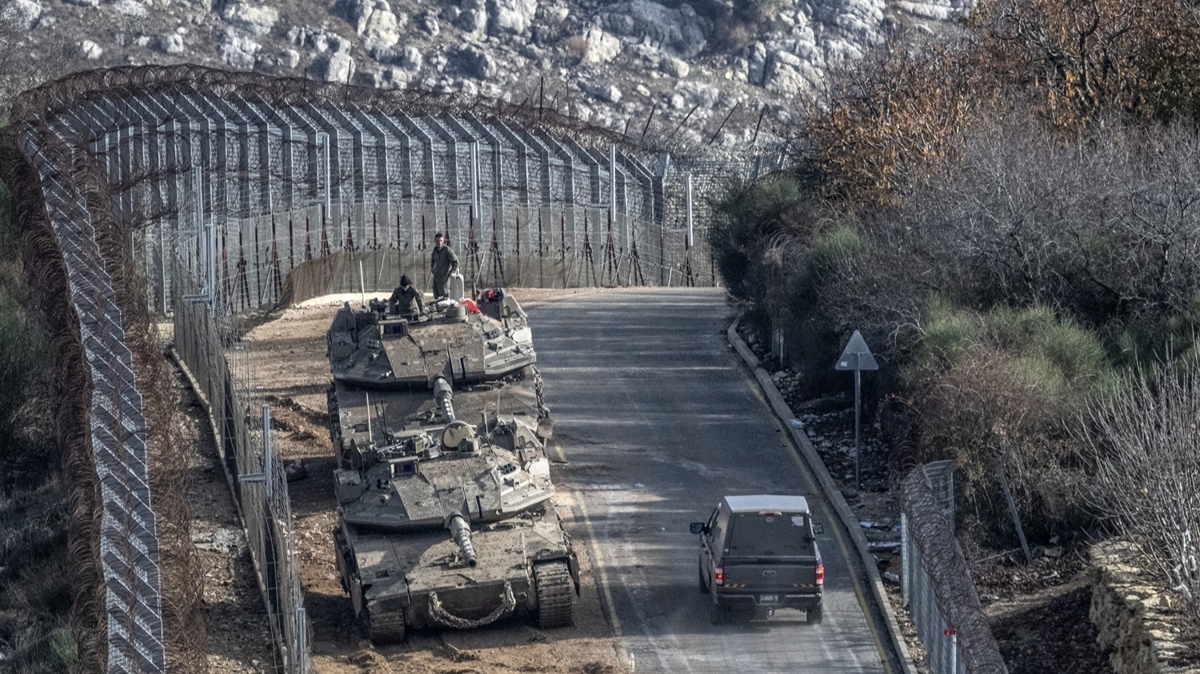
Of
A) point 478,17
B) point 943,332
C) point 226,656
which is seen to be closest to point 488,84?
point 478,17

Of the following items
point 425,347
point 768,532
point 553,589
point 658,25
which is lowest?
point 553,589

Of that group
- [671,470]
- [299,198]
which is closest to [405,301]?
[671,470]

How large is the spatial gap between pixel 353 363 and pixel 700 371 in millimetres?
10589

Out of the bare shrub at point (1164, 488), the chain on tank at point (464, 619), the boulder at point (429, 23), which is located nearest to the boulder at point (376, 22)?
the boulder at point (429, 23)

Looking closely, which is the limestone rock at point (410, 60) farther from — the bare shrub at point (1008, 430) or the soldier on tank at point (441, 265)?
the bare shrub at point (1008, 430)

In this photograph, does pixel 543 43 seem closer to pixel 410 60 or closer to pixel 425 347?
pixel 410 60

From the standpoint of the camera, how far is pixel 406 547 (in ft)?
71.1

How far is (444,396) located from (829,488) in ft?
21.3

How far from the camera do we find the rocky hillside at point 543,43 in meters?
86.1

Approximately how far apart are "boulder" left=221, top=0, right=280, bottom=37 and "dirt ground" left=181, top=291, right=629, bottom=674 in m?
60.7

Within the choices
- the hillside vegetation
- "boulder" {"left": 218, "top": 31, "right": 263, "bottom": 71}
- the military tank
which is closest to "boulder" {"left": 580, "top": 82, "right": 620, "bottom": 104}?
"boulder" {"left": 218, "top": 31, "right": 263, "bottom": 71}

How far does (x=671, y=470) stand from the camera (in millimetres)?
28953

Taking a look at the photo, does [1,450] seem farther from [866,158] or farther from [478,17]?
[478,17]

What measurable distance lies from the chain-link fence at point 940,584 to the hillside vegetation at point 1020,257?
1.60 meters
